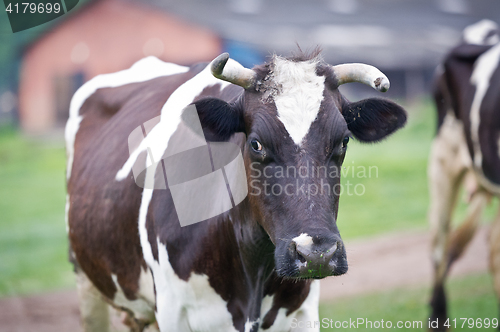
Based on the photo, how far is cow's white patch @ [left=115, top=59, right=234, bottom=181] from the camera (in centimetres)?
337

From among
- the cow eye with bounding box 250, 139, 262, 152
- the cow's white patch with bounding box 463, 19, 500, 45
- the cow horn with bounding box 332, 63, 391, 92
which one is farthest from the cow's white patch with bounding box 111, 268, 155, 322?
the cow's white patch with bounding box 463, 19, 500, 45

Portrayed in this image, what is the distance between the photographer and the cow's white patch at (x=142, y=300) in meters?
3.41

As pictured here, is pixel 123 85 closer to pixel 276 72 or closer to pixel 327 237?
pixel 276 72

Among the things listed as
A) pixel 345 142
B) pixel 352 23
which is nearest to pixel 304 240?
pixel 345 142

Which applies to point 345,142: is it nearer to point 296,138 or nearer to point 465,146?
point 296,138

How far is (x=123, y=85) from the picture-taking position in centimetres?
450

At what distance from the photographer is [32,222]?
36.8ft

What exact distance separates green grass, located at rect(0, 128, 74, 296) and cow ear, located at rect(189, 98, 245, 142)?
535cm

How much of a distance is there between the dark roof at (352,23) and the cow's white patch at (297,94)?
2046 centimetres

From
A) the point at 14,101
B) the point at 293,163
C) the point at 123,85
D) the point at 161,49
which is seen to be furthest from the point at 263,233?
the point at 14,101

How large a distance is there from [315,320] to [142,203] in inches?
46.0

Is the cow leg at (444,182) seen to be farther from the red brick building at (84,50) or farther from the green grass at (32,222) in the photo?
the red brick building at (84,50)

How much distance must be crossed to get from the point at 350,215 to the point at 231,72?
8.80 metres

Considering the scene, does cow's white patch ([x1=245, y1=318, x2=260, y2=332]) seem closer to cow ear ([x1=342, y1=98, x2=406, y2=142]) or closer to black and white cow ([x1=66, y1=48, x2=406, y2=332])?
black and white cow ([x1=66, y1=48, x2=406, y2=332])
